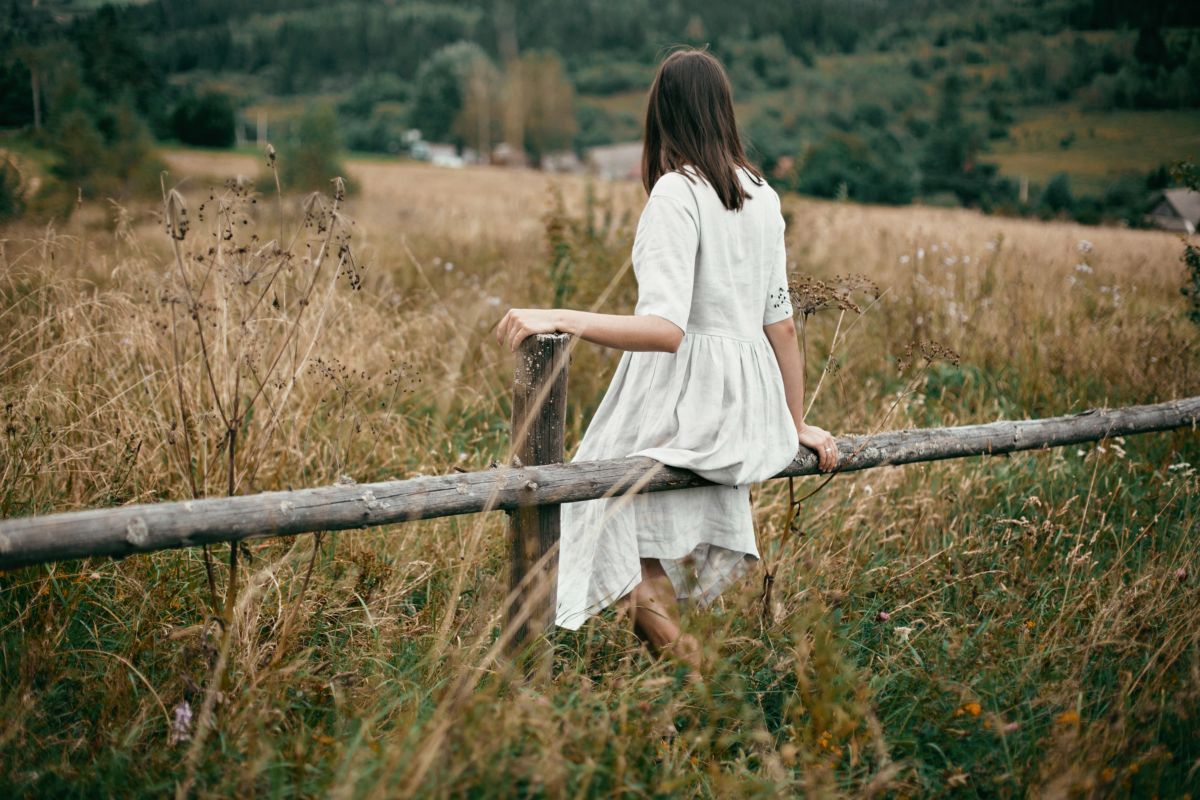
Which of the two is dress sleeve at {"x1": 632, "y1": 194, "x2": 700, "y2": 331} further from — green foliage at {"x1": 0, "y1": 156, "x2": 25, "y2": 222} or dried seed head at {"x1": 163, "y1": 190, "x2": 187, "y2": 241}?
green foliage at {"x1": 0, "y1": 156, "x2": 25, "y2": 222}

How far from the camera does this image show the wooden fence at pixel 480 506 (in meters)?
1.66

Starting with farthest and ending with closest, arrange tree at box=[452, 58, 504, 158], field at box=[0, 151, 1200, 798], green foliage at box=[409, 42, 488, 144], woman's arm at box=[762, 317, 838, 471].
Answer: green foliage at box=[409, 42, 488, 144], tree at box=[452, 58, 504, 158], woman's arm at box=[762, 317, 838, 471], field at box=[0, 151, 1200, 798]

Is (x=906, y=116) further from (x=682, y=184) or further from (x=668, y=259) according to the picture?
(x=668, y=259)

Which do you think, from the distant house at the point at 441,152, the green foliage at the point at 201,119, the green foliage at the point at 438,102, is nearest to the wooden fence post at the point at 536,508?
the green foliage at the point at 201,119

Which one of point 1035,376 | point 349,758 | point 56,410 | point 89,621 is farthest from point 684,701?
point 1035,376

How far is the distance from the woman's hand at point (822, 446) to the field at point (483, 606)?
0.48 metres

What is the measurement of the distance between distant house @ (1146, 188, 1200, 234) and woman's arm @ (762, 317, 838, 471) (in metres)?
4.05

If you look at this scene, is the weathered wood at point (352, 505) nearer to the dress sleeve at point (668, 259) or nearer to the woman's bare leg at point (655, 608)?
the woman's bare leg at point (655, 608)

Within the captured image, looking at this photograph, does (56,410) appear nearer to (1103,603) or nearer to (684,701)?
(684,701)

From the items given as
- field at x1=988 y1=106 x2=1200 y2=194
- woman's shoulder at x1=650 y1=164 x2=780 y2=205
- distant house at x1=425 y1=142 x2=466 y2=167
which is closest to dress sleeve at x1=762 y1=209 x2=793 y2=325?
woman's shoulder at x1=650 y1=164 x2=780 y2=205

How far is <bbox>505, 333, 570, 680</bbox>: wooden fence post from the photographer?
2.11 m

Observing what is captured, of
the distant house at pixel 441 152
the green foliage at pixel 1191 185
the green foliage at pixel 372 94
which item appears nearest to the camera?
the green foliage at pixel 1191 185

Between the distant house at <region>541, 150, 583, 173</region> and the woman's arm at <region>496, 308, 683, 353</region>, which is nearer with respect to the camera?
the woman's arm at <region>496, 308, 683, 353</region>

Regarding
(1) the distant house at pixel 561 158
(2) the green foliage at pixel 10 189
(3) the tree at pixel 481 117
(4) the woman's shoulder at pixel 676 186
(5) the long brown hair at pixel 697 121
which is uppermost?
(5) the long brown hair at pixel 697 121
